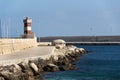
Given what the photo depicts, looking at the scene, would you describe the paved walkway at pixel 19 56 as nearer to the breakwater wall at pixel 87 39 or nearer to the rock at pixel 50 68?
the rock at pixel 50 68

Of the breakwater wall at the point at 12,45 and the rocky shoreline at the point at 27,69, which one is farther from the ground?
the breakwater wall at the point at 12,45

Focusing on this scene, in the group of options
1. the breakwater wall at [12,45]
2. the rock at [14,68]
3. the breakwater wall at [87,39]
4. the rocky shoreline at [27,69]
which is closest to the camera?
the rocky shoreline at [27,69]

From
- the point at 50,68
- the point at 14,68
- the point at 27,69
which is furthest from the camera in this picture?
the point at 50,68

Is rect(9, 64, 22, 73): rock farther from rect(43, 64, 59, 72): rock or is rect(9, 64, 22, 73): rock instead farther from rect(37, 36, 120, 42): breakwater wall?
rect(37, 36, 120, 42): breakwater wall

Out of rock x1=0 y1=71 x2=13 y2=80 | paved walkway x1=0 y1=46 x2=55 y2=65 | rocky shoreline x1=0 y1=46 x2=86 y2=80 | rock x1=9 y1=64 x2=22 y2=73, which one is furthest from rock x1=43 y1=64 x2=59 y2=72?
rock x1=0 y1=71 x2=13 y2=80

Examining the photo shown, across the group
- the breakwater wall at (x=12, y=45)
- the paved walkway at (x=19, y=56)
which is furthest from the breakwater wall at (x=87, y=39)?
the paved walkway at (x=19, y=56)

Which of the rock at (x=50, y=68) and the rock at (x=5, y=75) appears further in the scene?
the rock at (x=50, y=68)

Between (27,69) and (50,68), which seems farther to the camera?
(50,68)

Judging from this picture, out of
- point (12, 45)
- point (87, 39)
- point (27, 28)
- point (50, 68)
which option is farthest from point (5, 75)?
point (87, 39)

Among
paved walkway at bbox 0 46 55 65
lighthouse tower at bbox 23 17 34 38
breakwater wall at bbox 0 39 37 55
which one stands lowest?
paved walkway at bbox 0 46 55 65

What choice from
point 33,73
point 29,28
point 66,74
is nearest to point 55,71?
point 66,74

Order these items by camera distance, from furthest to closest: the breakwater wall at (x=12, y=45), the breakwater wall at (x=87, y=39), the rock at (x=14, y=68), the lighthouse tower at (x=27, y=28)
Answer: the breakwater wall at (x=87, y=39)
the lighthouse tower at (x=27, y=28)
the breakwater wall at (x=12, y=45)
the rock at (x=14, y=68)

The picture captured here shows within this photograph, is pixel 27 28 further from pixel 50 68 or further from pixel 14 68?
pixel 14 68

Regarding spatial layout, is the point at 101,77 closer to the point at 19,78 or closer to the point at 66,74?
the point at 66,74
